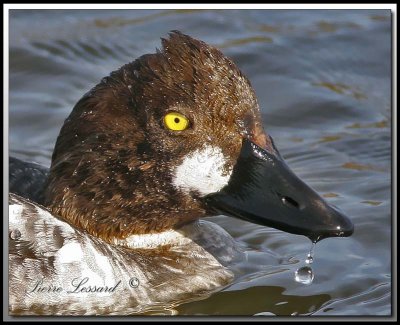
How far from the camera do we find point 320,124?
9055mm

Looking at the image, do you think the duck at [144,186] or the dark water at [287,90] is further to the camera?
the dark water at [287,90]

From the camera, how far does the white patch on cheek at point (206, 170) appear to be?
6.36 metres

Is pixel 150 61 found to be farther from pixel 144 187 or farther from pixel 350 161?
pixel 350 161

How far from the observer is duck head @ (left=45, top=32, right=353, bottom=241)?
6.30 m

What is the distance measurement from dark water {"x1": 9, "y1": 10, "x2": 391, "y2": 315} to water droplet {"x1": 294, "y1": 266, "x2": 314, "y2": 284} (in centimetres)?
5

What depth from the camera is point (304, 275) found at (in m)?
6.97

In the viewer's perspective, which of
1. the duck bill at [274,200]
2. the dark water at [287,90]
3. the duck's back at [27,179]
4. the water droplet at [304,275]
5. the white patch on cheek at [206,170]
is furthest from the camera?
the dark water at [287,90]

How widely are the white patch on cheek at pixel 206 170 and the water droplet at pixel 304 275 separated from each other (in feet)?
3.04

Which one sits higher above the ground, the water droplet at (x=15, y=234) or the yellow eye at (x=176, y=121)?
the yellow eye at (x=176, y=121)

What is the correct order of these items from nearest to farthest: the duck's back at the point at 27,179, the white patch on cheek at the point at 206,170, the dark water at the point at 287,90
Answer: the white patch on cheek at the point at 206,170 < the duck's back at the point at 27,179 < the dark water at the point at 287,90

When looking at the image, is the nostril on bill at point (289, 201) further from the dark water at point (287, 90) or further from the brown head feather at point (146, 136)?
the dark water at point (287, 90)

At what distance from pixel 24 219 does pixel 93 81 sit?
10.6 feet

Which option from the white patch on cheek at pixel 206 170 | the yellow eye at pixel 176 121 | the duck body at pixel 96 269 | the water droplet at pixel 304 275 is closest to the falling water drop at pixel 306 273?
the water droplet at pixel 304 275

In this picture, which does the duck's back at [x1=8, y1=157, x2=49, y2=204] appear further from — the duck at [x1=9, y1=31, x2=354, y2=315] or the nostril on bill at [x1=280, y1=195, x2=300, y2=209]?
the nostril on bill at [x1=280, y1=195, x2=300, y2=209]
